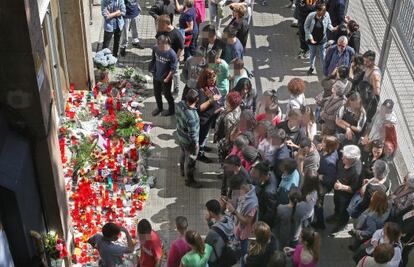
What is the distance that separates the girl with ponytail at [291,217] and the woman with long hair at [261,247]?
527mm

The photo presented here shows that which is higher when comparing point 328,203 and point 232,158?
point 232,158

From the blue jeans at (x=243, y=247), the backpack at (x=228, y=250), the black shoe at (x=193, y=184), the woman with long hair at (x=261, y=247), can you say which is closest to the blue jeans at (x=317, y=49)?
the black shoe at (x=193, y=184)

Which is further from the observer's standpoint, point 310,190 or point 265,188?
point 265,188

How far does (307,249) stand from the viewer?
7004 mm

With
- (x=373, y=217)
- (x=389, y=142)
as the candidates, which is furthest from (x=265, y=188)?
(x=389, y=142)

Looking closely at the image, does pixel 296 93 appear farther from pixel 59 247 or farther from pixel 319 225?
pixel 59 247

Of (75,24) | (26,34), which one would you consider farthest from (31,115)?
(75,24)

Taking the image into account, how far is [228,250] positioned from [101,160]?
3614 mm

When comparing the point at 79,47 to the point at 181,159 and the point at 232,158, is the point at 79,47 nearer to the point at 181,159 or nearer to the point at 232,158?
the point at 181,159

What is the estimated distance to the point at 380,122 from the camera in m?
9.29

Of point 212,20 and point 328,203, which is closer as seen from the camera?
point 328,203

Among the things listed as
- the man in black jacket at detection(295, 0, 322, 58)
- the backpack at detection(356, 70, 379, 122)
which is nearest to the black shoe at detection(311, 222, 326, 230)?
the backpack at detection(356, 70, 379, 122)

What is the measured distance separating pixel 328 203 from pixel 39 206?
13.8 feet

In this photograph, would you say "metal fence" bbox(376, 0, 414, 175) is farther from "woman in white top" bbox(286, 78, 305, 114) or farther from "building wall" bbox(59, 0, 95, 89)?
"building wall" bbox(59, 0, 95, 89)
